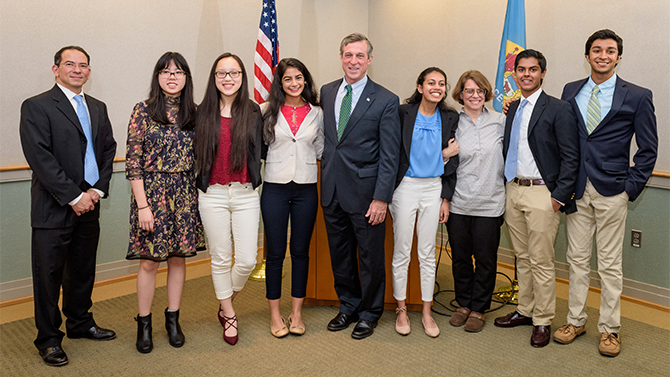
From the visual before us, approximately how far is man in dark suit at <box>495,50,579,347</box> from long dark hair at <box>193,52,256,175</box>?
154 centimetres

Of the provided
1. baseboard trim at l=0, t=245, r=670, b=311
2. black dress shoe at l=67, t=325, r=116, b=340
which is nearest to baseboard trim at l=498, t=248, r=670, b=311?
baseboard trim at l=0, t=245, r=670, b=311

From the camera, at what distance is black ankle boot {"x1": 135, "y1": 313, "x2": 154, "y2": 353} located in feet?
8.59

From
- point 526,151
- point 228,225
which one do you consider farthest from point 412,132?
point 228,225

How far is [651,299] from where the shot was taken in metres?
3.35

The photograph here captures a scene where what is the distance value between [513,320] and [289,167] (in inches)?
67.2

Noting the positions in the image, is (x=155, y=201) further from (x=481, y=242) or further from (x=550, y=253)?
(x=550, y=253)

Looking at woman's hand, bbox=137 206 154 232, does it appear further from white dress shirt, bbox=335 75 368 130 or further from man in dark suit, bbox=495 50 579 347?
man in dark suit, bbox=495 50 579 347

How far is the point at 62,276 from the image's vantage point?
270 centimetres

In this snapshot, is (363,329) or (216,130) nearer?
(216,130)

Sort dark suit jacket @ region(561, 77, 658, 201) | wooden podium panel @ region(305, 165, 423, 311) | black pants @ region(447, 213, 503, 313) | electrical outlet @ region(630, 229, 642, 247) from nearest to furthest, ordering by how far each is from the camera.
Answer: dark suit jacket @ region(561, 77, 658, 201)
black pants @ region(447, 213, 503, 313)
wooden podium panel @ region(305, 165, 423, 311)
electrical outlet @ region(630, 229, 642, 247)

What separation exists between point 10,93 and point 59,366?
1896 mm

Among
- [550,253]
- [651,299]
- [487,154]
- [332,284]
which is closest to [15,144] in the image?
[332,284]

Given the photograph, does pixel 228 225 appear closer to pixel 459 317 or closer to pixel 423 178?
pixel 423 178

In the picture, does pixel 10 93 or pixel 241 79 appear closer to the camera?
pixel 241 79
